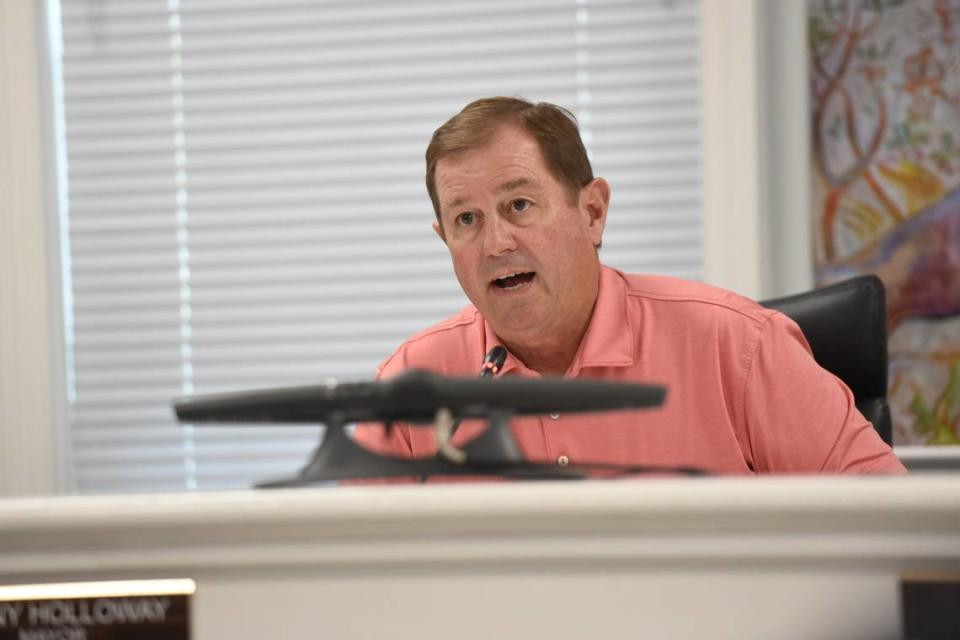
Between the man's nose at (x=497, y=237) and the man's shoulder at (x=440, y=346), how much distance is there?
0.62 feet

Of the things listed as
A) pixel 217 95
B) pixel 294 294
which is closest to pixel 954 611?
pixel 294 294

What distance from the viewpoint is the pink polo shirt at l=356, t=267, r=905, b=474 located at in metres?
1.55

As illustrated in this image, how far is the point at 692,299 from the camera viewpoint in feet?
5.69

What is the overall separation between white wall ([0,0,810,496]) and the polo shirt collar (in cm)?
94

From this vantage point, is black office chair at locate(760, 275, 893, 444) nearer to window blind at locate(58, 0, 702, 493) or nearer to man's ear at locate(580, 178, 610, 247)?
man's ear at locate(580, 178, 610, 247)

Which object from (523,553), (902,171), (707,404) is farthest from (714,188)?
(523,553)

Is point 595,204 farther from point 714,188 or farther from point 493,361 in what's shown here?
point 714,188

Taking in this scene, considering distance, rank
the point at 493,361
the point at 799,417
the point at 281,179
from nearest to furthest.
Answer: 1. the point at 493,361
2. the point at 799,417
3. the point at 281,179

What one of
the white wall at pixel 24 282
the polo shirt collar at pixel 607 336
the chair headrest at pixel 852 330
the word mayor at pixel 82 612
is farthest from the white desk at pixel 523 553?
the white wall at pixel 24 282

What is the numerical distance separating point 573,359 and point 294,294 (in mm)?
1264

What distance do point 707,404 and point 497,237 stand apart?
0.42 m

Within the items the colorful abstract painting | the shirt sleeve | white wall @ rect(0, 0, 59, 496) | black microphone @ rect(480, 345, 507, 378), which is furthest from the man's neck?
white wall @ rect(0, 0, 59, 496)

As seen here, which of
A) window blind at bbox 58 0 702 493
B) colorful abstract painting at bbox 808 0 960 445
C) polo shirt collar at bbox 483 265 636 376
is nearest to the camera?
polo shirt collar at bbox 483 265 636 376

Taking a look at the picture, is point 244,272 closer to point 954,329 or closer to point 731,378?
point 731,378
